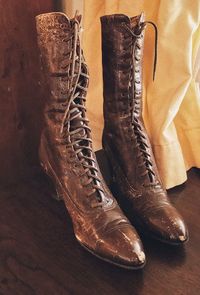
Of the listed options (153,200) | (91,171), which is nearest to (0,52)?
(91,171)

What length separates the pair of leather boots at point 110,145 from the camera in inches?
22.2

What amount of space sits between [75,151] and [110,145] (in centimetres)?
12

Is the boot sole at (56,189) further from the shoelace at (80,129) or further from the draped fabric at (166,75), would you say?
the draped fabric at (166,75)

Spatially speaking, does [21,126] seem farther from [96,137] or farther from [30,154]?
[96,137]

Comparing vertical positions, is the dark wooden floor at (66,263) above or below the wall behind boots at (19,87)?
below

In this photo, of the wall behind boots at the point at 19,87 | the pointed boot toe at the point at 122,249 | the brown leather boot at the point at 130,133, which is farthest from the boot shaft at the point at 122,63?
the pointed boot toe at the point at 122,249

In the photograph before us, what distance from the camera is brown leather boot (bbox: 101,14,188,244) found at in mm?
607

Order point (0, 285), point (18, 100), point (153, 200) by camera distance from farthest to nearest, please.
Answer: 1. point (18, 100)
2. point (153, 200)
3. point (0, 285)

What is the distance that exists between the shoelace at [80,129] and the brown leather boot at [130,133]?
0.07 metres

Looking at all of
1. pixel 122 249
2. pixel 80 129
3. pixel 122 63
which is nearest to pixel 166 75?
pixel 122 63

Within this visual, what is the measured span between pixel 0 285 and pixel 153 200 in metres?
0.31

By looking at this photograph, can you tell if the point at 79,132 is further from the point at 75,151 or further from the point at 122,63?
the point at 122,63

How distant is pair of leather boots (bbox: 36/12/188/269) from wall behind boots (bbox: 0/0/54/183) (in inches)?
2.8

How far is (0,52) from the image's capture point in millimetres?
691
